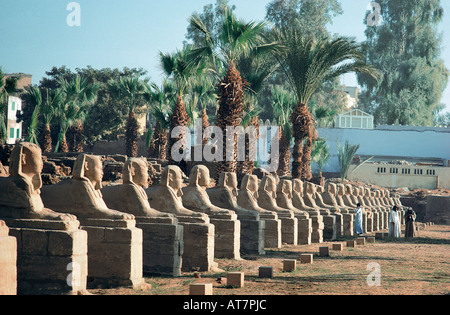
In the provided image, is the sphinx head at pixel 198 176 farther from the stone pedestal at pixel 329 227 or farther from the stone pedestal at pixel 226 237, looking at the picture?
Result: the stone pedestal at pixel 329 227

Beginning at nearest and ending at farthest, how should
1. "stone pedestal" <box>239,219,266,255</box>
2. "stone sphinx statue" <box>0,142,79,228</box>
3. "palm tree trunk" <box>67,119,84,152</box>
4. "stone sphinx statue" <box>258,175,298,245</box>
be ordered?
"stone sphinx statue" <box>0,142,79,228</box>
"stone pedestal" <box>239,219,266,255</box>
"stone sphinx statue" <box>258,175,298,245</box>
"palm tree trunk" <box>67,119,84,152</box>

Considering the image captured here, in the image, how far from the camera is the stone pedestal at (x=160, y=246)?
985 cm

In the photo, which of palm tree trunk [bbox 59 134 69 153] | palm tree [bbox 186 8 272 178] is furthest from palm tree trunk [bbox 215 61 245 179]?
palm tree trunk [bbox 59 134 69 153]

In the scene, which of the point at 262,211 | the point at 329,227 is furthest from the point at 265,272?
the point at 329,227

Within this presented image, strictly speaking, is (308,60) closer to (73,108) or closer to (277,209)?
(277,209)

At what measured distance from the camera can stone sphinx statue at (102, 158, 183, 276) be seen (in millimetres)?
9867

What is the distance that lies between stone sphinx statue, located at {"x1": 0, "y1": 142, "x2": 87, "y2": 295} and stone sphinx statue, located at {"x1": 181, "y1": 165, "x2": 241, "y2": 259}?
4475mm

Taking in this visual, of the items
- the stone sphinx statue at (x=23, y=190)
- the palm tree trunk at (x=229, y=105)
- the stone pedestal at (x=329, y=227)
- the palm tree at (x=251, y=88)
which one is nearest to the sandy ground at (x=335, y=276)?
the stone sphinx statue at (x=23, y=190)

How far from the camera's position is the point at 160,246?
9883 mm

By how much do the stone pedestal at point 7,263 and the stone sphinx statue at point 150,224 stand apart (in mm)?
3459

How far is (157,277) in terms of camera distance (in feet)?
32.1

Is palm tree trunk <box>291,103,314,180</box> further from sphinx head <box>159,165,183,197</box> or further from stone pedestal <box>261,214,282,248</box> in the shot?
sphinx head <box>159,165,183,197</box>

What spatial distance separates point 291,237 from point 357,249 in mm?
1687

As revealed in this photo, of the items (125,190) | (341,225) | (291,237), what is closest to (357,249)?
(291,237)
